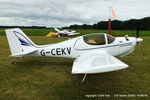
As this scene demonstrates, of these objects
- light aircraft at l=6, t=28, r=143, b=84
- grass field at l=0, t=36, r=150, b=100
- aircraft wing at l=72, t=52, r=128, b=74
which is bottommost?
grass field at l=0, t=36, r=150, b=100

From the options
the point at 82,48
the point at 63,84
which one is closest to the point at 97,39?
the point at 82,48

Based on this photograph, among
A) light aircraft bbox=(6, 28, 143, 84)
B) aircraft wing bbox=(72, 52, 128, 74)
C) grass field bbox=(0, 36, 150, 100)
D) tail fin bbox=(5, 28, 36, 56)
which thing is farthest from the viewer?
tail fin bbox=(5, 28, 36, 56)

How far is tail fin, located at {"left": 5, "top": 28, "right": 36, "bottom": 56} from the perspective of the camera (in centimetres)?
560

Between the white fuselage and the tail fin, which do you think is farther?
the tail fin

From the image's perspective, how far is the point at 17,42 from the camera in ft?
18.6

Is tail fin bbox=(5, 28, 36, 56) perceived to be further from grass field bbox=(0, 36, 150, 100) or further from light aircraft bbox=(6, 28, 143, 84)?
grass field bbox=(0, 36, 150, 100)

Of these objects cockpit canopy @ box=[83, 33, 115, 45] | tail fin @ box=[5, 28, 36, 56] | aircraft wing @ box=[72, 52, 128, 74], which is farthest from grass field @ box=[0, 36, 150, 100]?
cockpit canopy @ box=[83, 33, 115, 45]

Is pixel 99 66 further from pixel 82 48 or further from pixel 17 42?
pixel 17 42

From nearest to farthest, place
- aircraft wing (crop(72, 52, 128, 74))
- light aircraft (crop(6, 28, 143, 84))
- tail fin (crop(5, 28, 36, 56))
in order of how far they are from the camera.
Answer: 1. aircraft wing (crop(72, 52, 128, 74))
2. light aircraft (crop(6, 28, 143, 84))
3. tail fin (crop(5, 28, 36, 56))

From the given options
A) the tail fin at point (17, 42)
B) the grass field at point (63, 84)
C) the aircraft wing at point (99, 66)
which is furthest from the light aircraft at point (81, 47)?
the aircraft wing at point (99, 66)

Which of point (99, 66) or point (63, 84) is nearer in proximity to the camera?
point (99, 66)

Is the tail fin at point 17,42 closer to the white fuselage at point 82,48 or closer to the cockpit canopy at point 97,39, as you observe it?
the white fuselage at point 82,48

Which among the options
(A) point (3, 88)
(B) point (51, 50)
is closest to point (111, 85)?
(B) point (51, 50)

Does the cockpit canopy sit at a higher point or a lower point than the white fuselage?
higher
